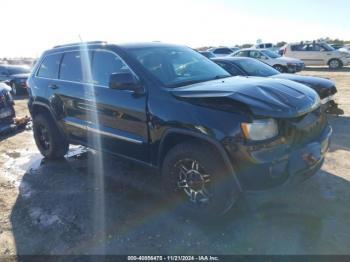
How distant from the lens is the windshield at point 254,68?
7.93 meters

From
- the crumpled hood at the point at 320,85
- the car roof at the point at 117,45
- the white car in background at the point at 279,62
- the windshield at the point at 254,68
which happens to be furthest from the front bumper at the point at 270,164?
the white car in background at the point at 279,62

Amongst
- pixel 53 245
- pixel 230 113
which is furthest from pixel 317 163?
pixel 53 245

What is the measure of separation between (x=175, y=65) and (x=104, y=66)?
91 centimetres

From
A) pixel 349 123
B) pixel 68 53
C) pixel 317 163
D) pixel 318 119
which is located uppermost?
pixel 68 53

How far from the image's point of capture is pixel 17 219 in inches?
158

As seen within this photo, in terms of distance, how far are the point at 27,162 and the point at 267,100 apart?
4.50 metres

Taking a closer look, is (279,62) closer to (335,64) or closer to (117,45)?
(335,64)

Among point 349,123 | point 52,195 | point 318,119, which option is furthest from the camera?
point 349,123

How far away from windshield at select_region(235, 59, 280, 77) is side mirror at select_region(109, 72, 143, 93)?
456cm

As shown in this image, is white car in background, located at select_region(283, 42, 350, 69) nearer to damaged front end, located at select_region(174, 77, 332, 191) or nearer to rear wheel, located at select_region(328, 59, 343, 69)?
rear wheel, located at select_region(328, 59, 343, 69)

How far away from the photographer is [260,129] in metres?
3.11

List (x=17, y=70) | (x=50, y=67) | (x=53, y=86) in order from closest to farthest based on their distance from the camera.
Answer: (x=53, y=86) < (x=50, y=67) < (x=17, y=70)

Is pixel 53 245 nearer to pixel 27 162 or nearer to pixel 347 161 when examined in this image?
pixel 27 162

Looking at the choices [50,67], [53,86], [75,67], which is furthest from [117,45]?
[50,67]
